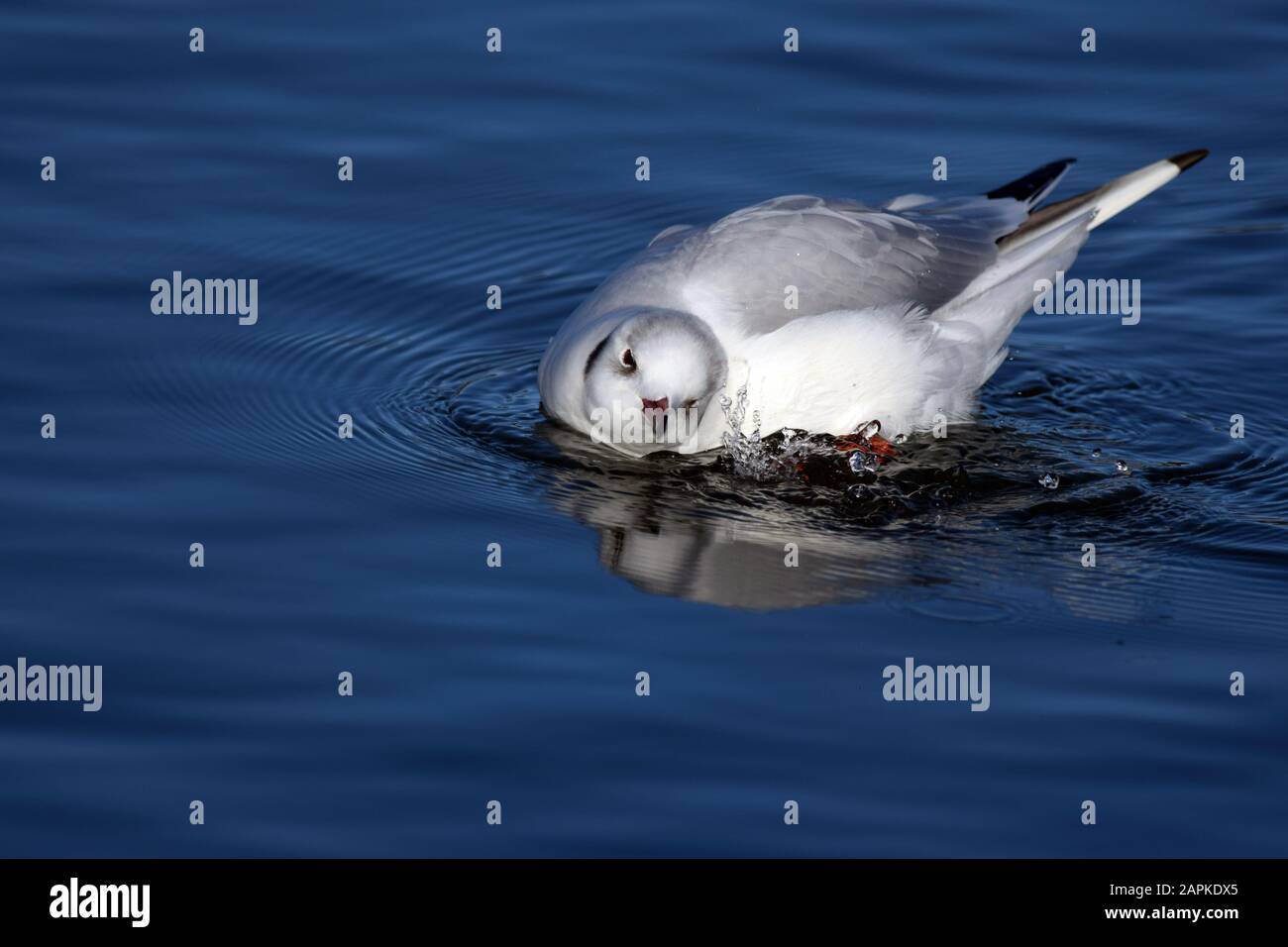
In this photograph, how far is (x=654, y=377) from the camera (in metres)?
7.47

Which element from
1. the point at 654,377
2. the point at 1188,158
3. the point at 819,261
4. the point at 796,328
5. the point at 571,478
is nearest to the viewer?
the point at 654,377

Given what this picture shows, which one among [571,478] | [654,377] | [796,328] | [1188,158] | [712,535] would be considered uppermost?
[1188,158]

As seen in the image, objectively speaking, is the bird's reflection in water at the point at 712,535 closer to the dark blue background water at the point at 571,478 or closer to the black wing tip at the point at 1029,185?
the dark blue background water at the point at 571,478

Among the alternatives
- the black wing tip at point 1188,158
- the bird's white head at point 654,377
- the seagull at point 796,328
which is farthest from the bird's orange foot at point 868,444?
the black wing tip at point 1188,158

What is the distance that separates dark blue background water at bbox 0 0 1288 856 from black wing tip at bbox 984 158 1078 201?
2.07 feet

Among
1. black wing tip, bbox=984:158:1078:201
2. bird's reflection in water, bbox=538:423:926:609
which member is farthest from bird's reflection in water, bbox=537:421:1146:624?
black wing tip, bbox=984:158:1078:201

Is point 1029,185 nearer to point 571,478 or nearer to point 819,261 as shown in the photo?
point 819,261

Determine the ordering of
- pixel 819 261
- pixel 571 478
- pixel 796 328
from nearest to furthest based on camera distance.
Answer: pixel 571 478 < pixel 796 328 < pixel 819 261

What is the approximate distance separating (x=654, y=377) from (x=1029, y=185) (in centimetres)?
259

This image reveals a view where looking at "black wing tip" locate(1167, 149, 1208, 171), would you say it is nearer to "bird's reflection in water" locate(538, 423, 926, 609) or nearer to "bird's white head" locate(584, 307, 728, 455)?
"bird's white head" locate(584, 307, 728, 455)

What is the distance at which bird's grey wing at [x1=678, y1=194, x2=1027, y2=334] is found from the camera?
7.82 meters

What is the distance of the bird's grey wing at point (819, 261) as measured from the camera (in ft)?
25.7

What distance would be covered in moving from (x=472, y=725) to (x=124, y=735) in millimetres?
994

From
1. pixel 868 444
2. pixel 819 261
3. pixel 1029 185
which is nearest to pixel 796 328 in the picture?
pixel 819 261
